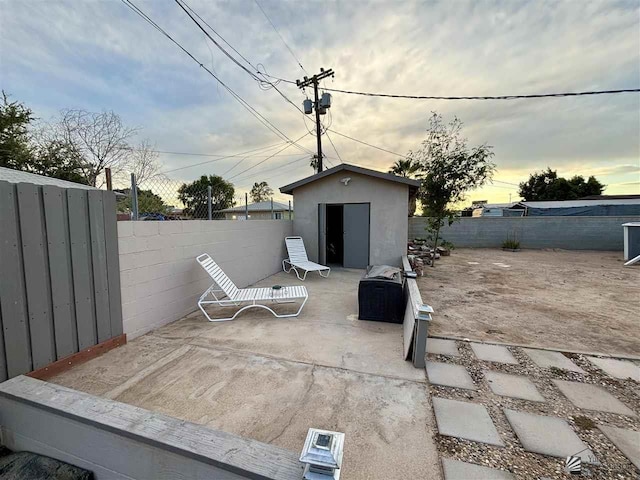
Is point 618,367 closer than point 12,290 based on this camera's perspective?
No

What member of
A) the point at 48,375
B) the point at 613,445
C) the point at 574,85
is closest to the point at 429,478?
the point at 613,445

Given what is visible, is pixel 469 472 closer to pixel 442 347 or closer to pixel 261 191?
pixel 442 347

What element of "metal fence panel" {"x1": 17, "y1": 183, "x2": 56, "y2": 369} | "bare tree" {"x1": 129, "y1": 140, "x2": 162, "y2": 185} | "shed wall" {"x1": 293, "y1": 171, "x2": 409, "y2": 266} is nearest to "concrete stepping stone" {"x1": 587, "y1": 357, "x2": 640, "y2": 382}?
"shed wall" {"x1": 293, "y1": 171, "x2": 409, "y2": 266}

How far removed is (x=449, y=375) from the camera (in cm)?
269

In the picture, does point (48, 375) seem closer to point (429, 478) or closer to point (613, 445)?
point (429, 478)

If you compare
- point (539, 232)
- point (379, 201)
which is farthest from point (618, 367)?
point (539, 232)

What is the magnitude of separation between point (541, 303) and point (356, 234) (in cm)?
443

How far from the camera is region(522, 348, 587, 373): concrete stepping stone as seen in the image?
2.90 m

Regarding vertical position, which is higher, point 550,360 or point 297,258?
point 297,258

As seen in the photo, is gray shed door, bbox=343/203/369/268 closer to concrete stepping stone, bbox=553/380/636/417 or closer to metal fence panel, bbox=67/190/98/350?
concrete stepping stone, bbox=553/380/636/417

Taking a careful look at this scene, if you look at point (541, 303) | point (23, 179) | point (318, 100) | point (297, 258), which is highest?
point (318, 100)

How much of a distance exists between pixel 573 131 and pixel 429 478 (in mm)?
13328

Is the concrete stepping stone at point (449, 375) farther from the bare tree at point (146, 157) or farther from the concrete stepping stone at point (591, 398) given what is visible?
the bare tree at point (146, 157)

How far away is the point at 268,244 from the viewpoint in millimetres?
7086
